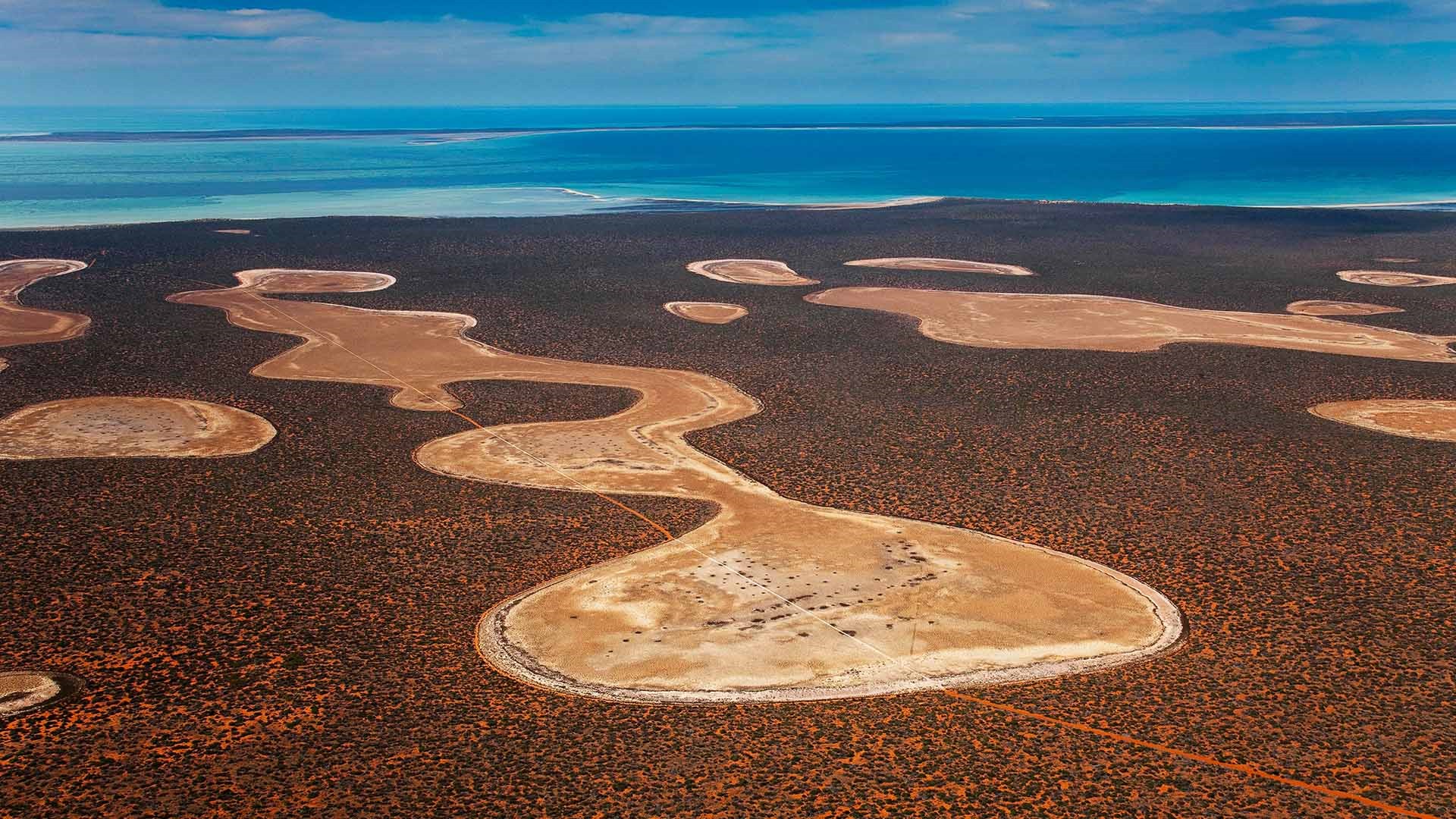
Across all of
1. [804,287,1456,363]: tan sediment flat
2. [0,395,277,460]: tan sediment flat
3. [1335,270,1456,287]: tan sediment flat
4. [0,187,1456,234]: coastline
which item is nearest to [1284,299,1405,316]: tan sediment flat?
[804,287,1456,363]: tan sediment flat

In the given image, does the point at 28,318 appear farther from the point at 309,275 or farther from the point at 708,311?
the point at 708,311

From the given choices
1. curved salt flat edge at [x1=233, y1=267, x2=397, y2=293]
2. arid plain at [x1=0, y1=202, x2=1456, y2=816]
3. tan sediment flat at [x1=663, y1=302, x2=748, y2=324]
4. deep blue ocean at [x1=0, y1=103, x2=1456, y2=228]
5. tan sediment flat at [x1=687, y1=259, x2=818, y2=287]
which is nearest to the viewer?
arid plain at [x1=0, y1=202, x2=1456, y2=816]

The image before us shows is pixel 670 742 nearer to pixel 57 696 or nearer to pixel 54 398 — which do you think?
pixel 57 696

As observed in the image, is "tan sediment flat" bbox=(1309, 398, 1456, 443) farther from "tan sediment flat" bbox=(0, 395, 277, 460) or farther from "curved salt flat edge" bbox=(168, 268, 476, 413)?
"tan sediment flat" bbox=(0, 395, 277, 460)

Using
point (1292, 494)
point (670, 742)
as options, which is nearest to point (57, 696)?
point (670, 742)

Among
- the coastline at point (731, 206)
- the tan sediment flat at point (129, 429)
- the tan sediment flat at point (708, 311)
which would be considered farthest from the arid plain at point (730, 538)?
the coastline at point (731, 206)

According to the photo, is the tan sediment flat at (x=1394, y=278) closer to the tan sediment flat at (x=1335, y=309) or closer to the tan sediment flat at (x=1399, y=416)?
the tan sediment flat at (x=1335, y=309)

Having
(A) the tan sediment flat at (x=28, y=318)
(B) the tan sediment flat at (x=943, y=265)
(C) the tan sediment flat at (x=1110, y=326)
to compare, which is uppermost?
(B) the tan sediment flat at (x=943, y=265)
